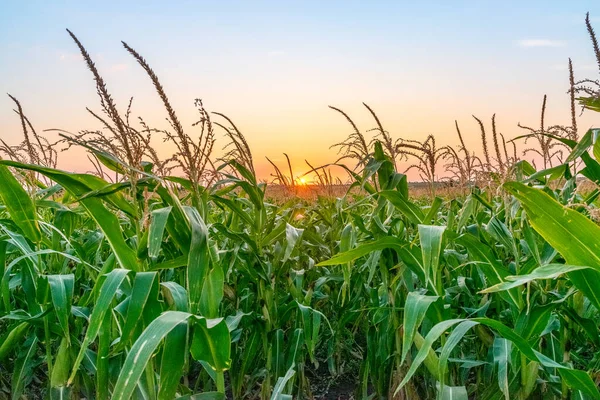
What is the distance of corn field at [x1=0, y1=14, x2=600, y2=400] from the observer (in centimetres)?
178

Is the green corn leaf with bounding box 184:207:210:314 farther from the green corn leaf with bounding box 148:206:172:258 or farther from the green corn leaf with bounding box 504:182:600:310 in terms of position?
the green corn leaf with bounding box 504:182:600:310

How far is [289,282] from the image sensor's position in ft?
10.2

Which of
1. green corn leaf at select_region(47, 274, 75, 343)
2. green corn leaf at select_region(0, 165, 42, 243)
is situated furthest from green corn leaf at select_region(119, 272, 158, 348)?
green corn leaf at select_region(0, 165, 42, 243)

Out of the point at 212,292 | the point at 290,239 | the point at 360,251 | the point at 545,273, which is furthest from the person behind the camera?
the point at 290,239

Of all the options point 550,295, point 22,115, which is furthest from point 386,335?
point 22,115

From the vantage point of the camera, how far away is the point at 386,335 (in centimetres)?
288

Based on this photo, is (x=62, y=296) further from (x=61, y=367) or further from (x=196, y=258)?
(x=196, y=258)

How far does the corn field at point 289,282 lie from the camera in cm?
178

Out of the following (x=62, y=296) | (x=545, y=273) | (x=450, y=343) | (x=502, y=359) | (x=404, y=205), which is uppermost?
(x=404, y=205)

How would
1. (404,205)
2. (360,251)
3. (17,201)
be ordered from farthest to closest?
(404,205)
(17,201)
(360,251)

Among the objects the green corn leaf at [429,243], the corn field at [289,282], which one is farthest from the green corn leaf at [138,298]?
the green corn leaf at [429,243]

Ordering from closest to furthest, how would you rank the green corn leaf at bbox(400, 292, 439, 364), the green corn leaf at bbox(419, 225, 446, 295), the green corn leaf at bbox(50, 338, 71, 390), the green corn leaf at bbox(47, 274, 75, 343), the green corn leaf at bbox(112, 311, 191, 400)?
the green corn leaf at bbox(112, 311, 191, 400)
the green corn leaf at bbox(400, 292, 439, 364)
the green corn leaf at bbox(419, 225, 446, 295)
the green corn leaf at bbox(47, 274, 75, 343)
the green corn leaf at bbox(50, 338, 71, 390)

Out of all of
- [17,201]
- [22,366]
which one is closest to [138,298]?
[17,201]

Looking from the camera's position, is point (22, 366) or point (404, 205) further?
point (22, 366)
